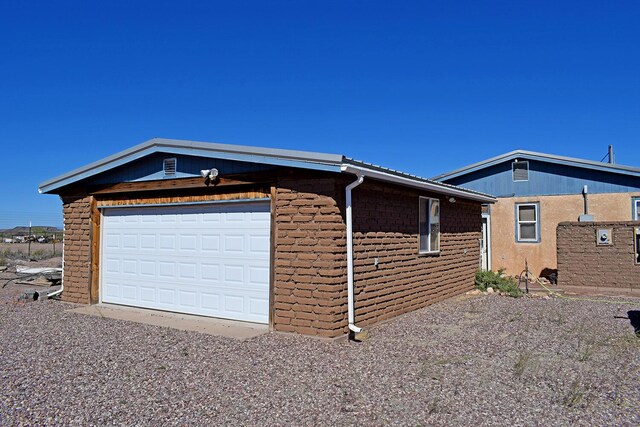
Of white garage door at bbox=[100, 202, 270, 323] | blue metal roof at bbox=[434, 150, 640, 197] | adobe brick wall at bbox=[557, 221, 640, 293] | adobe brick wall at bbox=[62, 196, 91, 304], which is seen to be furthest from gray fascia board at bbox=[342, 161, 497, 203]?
adobe brick wall at bbox=[62, 196, 91, 304]

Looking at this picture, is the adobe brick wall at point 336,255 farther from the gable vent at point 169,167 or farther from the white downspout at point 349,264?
the gable vent at point 169,167

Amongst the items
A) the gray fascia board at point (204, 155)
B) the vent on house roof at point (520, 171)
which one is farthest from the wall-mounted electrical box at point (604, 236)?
the gray fascia board at point (204, 155)

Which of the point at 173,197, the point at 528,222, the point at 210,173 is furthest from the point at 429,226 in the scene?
the point at 528,222

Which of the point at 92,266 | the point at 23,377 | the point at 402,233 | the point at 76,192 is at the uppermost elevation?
the point at 76,192

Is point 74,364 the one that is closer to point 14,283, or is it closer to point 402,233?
point 402,233

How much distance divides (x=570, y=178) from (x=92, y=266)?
14.1m

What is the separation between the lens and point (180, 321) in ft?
29.5

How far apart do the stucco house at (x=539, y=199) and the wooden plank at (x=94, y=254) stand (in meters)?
11.9

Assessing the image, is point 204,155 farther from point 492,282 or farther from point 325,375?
point 492,282

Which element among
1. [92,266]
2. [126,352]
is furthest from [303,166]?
[92,266]

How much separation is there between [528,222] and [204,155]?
1195cm

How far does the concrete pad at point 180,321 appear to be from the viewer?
26.3ft

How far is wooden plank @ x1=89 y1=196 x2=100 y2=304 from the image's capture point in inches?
422

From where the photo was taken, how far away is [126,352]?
22.2 feet
